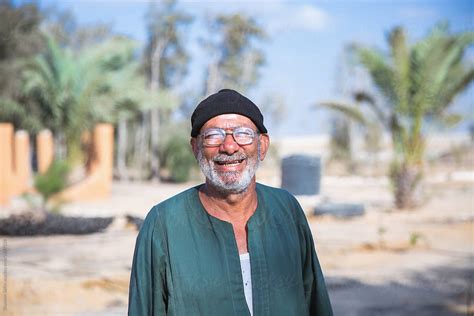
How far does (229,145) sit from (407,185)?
40.3 ft

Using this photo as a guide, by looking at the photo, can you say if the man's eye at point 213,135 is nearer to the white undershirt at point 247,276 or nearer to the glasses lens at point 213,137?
the glasses lens at point 213,137

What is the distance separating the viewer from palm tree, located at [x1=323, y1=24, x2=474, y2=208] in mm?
12867

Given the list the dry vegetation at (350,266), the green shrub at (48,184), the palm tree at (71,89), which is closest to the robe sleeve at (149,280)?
the dry vegetation at (350,266)

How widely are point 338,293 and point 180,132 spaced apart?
2175cm

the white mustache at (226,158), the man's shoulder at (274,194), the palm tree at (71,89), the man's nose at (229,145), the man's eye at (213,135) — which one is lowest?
the man's shoulder at (274,194)

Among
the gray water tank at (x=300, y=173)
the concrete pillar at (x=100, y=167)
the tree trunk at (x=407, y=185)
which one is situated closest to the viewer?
the gray water tank at (x=300, y=173)

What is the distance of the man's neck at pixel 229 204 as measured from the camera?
220 centimetres

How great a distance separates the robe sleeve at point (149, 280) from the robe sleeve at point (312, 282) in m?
0.54

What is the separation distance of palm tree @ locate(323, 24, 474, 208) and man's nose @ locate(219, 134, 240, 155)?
1149cm

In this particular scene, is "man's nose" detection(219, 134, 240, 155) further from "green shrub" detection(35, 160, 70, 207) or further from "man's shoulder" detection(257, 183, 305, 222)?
"green shrub" detection(35, 160, 70, 207)

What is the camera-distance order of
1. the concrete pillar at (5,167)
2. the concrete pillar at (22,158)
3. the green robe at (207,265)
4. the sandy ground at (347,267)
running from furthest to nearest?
the concrete pillar at (22,158)
the concrete pillar at (5,167)
the sandy ground at (347,267)
the green robe at (207,265)

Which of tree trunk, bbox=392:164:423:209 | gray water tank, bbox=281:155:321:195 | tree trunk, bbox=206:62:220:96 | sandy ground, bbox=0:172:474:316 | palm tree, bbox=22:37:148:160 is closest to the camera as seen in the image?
A: sandy ground, bbox=0:172:474:316

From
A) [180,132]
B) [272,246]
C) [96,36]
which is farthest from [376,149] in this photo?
[272,246]

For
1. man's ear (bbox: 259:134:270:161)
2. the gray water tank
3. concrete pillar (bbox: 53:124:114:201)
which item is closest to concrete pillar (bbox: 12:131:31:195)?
concrete pillar (bbox: 53:124:114:201)
